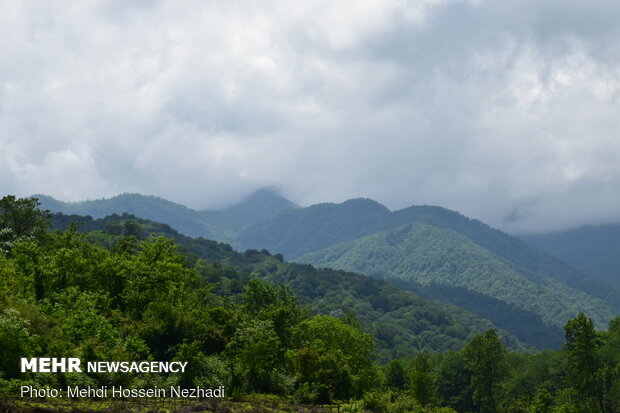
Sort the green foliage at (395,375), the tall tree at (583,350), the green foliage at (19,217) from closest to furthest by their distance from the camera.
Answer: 1. the tall tree at (583,350)
2. the green foliage at (19,217)
3. the green foliage at (395,375)

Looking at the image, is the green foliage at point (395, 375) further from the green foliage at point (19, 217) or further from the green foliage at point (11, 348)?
the green foliage at point (11, 348)

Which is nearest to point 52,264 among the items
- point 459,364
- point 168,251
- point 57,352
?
point 168,251

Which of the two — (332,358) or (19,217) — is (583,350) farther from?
(19,217)

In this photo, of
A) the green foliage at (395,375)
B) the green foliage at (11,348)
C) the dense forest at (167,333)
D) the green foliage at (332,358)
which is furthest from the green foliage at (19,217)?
the green foliage at (395,375)

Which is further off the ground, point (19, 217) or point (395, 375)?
point (19, 217)

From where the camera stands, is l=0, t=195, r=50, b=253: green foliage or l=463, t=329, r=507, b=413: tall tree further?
l=463, t=329, r=507, b=413: tall tree

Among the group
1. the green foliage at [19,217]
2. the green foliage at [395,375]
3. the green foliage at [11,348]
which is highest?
the green foliage at [19,217]

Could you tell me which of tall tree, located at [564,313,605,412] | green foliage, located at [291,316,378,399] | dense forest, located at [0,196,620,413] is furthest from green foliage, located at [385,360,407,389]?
tall tree, located at [564,313,605,412]

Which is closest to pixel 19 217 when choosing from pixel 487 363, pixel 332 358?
pixel 332 358

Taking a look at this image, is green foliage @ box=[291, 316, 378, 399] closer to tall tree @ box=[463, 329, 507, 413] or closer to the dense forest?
the dense forest

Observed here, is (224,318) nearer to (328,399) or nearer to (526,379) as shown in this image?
(328,399)

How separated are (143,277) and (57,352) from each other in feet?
75.6

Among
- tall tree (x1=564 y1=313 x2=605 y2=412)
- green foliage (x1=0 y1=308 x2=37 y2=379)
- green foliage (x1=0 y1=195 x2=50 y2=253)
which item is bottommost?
tall tree (x1=564 y1=313 x2=605 y2=412)

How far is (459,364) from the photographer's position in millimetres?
127375
